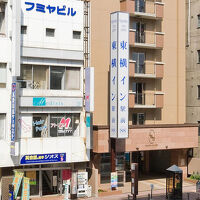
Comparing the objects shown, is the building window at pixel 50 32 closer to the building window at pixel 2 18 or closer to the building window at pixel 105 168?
the building window at pixel 2 18

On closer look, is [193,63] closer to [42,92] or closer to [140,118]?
[140,118]

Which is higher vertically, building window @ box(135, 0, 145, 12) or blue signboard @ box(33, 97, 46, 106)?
building window @ box(135, 0, 145, 12)

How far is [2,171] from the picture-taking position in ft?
116

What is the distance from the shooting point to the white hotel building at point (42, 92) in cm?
3509

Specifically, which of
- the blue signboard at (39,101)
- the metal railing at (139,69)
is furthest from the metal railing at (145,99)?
the blue signboard at (39,101)

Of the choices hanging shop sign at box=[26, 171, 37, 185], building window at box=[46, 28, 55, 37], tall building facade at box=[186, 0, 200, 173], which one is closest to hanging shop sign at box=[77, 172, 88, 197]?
hanging shop sign at box=[26, 171, 37, 185]

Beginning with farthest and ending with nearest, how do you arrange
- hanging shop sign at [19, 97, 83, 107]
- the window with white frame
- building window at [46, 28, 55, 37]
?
building window at [46, 28, 55, 37] < the window with white frame < hanging shop sign at [19, 97, 83, 107]

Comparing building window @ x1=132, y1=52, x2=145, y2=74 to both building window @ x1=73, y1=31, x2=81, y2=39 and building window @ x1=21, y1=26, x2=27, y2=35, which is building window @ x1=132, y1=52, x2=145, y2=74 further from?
A: building window @ x1=21, y1=26, x2=27, y2=35

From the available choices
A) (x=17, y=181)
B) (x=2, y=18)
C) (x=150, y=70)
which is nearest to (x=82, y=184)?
(x=17, y=181)

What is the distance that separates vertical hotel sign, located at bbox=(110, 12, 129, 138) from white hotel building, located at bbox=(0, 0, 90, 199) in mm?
2828

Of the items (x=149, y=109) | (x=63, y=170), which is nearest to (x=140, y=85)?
(x=149, y=109)

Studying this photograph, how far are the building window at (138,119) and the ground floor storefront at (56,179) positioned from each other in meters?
8.02

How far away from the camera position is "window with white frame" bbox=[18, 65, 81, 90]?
3655cm

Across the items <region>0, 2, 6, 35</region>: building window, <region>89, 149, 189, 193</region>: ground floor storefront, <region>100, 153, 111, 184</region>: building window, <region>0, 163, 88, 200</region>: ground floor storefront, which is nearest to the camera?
<region>0, 2, 6, 35</region>: building window
